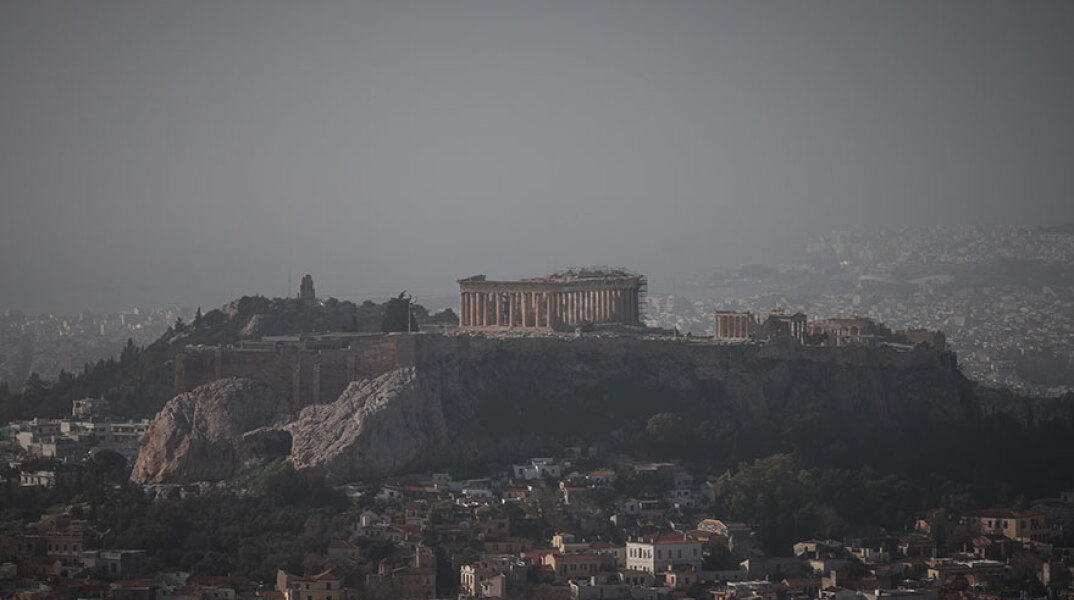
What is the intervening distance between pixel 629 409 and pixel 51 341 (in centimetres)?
4739

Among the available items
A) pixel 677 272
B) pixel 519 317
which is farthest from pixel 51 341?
pixel 677 272

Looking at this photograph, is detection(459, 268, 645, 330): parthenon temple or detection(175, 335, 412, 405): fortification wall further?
detection(459, 268, 645, 330): parthenon temple

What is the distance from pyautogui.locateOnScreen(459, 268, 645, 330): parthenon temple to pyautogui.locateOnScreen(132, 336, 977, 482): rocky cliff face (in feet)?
12.9

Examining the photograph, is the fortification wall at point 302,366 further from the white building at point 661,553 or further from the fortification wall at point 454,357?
the white building at point 661,553

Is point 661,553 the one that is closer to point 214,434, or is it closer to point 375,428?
point 375,428

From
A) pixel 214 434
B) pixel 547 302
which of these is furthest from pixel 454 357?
pixel 214 434

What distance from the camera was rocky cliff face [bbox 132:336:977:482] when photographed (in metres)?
71.4

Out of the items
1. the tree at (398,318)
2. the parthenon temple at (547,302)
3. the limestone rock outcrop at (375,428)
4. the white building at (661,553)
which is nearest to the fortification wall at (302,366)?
the limestone rock outcrop at (375,428)

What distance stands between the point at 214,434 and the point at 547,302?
13.3 meters

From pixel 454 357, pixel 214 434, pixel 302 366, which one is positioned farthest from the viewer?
pixel 454 357

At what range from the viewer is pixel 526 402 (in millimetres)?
75375

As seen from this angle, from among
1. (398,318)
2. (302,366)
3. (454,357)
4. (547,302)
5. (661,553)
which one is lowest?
(661,553)

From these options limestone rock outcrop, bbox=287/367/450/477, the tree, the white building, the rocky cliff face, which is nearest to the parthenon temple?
the tree

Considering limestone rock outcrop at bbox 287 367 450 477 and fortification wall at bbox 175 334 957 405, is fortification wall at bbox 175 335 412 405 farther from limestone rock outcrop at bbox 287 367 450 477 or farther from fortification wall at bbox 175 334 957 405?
limestone rock outcrop at bbox 287 367 450 477
